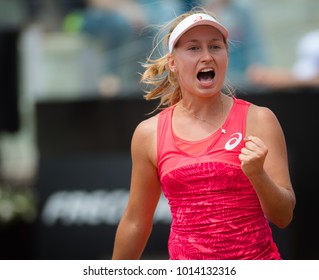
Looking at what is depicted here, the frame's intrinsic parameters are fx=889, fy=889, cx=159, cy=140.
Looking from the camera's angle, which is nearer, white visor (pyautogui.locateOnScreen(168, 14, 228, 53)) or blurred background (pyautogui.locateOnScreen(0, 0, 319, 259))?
white visor (pyautogui.locateOnScreen(168, 14, 228, 53))

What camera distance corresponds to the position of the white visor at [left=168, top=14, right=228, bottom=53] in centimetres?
363

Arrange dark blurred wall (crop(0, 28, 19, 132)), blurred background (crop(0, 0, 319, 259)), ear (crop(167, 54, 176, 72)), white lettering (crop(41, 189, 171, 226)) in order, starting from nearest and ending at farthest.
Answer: ear (crop(167, 54, 176, 72)) → blurred background (crop(0, 0, 319, 259)) → white lettering (crop(41, 189, 171, 226)) → dark blurred wall (crop(0, 28, 19, 132))

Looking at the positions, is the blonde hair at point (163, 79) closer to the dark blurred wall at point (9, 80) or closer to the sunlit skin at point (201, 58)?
the sunlit skin at point (201, 58)

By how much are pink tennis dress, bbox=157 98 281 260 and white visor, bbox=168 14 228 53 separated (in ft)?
1.12

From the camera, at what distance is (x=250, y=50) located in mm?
8188

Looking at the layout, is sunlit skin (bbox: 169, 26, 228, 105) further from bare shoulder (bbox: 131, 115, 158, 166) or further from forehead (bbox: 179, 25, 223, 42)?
bare shoulder (bbox: 131, 115, 158, 166)

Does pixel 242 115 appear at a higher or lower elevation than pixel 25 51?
lower

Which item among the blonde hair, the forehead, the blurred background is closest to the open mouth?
the forehead


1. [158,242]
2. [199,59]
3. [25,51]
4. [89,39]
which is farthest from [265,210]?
[25,51]

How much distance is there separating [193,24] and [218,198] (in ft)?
2.36

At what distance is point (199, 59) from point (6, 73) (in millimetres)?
6703

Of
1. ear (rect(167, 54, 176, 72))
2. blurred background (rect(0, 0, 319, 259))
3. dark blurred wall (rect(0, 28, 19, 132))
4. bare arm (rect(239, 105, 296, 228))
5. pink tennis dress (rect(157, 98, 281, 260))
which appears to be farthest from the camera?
dark blurred wall (rect(0, 28, 19, 132))

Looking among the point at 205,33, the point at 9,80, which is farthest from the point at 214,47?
the point at 9,80
